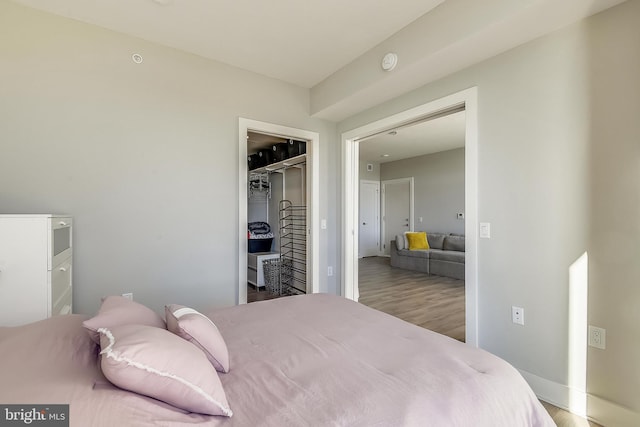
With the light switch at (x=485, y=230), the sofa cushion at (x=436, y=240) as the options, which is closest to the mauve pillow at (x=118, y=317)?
the light switch at (x=485, y=230)

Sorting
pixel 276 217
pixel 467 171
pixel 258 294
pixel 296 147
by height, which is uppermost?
pixel 296 147

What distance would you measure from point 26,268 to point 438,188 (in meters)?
6.99

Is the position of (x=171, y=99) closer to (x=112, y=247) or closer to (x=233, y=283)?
(x=112, y=247)

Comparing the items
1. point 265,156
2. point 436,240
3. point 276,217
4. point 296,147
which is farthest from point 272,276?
point 436,240

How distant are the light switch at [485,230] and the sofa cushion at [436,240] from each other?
4165 millimetres

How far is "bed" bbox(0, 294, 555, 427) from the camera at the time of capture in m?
0.72

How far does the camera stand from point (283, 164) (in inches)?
193

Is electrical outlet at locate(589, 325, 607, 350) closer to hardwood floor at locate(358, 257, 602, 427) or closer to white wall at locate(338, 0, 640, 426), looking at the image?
white wall at locate(338, 0, 640, 426)

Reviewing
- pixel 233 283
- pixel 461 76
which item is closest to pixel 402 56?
pixel 461 76

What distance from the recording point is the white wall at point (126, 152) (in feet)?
6.96

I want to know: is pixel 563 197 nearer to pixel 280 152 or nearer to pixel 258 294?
pixel 258 294

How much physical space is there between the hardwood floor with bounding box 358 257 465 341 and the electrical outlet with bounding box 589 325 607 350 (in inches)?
44.3

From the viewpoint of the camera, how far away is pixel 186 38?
2512 millimetres

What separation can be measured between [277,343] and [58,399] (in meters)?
0.76
